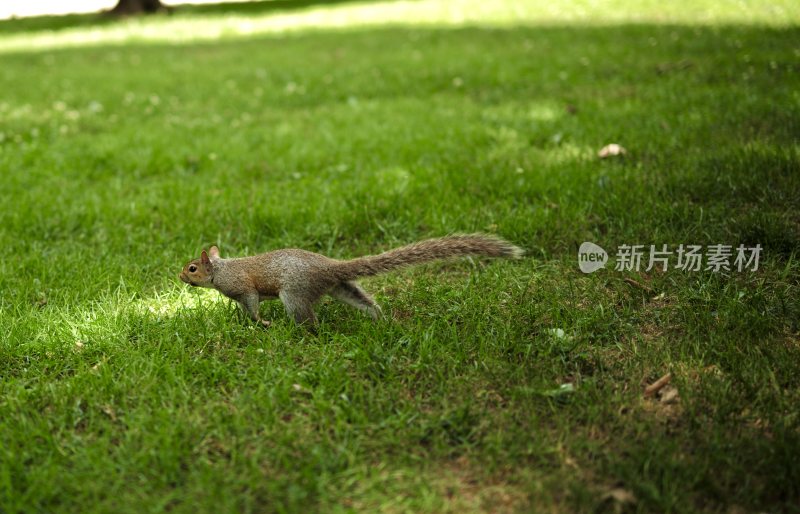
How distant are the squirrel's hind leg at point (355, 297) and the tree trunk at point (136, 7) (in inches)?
778

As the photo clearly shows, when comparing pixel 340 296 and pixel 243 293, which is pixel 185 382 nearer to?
pixel 243 293

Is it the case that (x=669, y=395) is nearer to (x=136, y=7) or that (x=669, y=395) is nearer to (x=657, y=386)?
(x=657, y=386)

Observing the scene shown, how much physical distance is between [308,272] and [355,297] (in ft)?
0.95

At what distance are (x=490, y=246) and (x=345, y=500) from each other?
1393mm

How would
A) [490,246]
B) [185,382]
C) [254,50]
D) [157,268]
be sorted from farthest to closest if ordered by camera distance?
[254,50], [157,268], [490,246], [185,382]

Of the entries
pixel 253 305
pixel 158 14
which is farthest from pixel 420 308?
pixel 158 14

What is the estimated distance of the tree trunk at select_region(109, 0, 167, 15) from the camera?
65.8 ft

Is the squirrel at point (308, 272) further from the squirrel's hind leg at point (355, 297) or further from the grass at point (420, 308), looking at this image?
the grass at point (420, 308)

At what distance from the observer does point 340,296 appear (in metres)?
3.41

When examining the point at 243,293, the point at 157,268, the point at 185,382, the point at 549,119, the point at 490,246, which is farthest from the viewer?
the point at 549,119

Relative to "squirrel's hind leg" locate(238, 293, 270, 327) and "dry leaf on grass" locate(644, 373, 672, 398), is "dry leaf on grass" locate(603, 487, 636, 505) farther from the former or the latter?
"squirrel's hind leg" locate(238, 293, 270, 327)

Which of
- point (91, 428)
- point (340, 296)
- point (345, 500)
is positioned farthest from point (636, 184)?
point (91, 428)

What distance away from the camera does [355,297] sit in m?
3.40

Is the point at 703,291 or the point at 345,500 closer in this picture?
the point at 345,500
